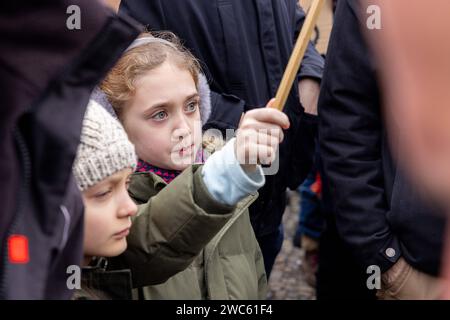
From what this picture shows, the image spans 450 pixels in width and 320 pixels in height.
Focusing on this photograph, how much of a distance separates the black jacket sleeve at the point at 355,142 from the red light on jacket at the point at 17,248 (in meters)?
1.40

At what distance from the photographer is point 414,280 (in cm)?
210

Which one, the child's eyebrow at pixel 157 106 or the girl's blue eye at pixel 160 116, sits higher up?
the child's eyebrow at pixel 157 106

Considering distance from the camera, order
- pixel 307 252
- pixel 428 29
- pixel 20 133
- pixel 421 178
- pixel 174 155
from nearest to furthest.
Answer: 1. pixel 428 29
2. pixel 421 178
3. pixel 20 133
4. pixel 174 155
5. pixel 307 252

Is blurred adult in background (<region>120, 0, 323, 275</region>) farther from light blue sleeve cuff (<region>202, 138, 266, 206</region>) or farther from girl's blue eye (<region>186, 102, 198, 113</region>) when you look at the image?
light blue sleeve cuff (<region>202, 138, 266, 206</region>)

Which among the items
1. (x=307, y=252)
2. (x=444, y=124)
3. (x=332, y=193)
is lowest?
(x=307, y=252)

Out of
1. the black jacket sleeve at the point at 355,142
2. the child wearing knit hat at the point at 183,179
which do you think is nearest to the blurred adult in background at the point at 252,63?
the child wearing knit hat at the point at 183,179

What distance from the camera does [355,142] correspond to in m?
2.21

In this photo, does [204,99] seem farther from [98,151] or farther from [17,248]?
[17,248]

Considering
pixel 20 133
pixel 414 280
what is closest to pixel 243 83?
pixel 414 280

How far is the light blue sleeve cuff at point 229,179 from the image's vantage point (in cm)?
137

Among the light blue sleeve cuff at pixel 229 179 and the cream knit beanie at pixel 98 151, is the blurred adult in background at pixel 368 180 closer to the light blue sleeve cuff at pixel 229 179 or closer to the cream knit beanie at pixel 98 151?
the light blue sleeve cuff at pixel 229 179

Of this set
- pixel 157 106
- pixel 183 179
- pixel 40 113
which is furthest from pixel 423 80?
pixel 157 106

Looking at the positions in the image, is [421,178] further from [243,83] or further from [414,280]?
[243,83]

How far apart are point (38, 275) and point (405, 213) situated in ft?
4.40
